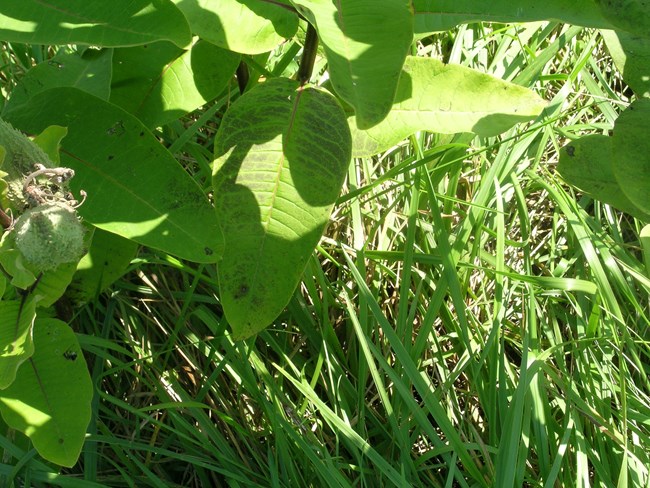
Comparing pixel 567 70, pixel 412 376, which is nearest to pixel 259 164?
pixel 412 376

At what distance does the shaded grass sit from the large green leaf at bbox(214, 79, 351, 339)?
33 centimetres

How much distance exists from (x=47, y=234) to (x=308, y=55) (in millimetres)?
576

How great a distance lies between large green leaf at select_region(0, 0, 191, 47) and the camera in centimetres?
122

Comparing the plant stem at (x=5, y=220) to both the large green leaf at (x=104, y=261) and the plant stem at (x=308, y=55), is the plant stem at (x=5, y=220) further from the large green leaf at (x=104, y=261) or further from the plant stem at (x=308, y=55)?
the plant stem at (x=308, y=55)

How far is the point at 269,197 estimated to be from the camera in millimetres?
1371

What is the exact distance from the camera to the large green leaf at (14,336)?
1211mm

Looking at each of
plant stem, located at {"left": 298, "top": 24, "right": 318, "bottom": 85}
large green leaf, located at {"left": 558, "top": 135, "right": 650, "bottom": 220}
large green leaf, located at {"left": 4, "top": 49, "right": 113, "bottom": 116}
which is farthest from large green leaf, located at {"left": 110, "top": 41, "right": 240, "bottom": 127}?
large green leaf, located at {"left": 558, "top": 135, "right": 650, "bottom": 220}

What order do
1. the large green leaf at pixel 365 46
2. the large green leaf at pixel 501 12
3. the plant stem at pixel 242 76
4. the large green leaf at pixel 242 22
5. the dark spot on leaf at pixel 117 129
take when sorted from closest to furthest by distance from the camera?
the large green leaf at pixel 365 46 → the large green leaf at pixel 501 12 → the large green leaf at pixel 242 22 → the dark spot on leaf at pixel 117 129 → the plant stem at pixel 242 76

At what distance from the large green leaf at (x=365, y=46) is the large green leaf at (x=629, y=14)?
1.03 ft

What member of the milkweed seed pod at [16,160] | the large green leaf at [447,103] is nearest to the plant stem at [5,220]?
the milkweed seed pod at [16,160]

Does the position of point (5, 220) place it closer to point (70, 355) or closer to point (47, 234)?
point (47, 234)

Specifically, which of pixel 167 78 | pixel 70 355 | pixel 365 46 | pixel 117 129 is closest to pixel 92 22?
pixel 117 129

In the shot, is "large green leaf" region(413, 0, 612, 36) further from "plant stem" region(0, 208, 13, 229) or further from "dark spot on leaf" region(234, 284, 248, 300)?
"plant stem" region(0, 208, 13, 229)

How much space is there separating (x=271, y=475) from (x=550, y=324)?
2.69ft
